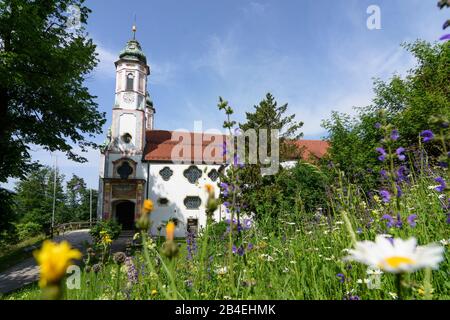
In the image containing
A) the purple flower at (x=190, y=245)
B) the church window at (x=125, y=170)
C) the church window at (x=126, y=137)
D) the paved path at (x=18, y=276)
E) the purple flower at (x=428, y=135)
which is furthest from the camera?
the church window at (x=126, y=137)

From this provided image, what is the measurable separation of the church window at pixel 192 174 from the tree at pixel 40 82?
1425 centimetres

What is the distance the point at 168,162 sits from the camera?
86.2 ft

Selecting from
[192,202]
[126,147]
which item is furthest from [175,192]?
[126,147]

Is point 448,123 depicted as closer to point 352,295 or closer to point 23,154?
point 352,295

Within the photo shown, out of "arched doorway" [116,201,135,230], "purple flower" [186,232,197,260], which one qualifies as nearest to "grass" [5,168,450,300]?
"purple flower" [186,232,197,260]

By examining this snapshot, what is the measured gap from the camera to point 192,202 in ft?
85.0

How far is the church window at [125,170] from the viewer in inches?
981

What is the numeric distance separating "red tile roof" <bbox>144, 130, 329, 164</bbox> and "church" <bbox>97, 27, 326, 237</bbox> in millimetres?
101

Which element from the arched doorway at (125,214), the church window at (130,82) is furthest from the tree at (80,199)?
the church window at (130,82)

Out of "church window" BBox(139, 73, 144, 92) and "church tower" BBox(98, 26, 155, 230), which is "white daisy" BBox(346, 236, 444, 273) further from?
"church window" BBox(139, 73, 144, 92)

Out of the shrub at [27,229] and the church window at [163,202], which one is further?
the shrub at [27,229]

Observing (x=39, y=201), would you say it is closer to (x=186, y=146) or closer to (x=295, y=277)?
(x=186, y=146)

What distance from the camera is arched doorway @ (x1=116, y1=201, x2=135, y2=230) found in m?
25.6

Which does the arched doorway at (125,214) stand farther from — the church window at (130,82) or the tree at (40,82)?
the tree at (40,82)
